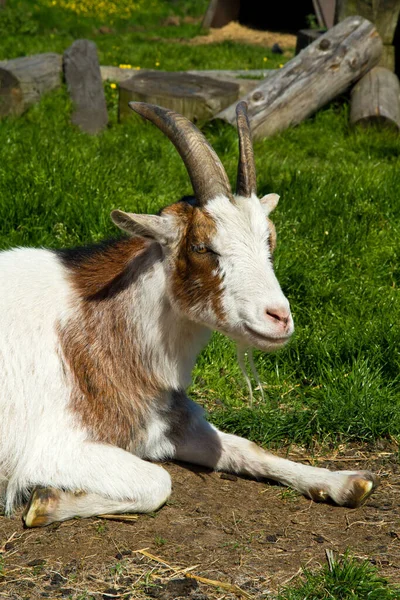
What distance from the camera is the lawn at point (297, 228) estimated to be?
4.50 metres

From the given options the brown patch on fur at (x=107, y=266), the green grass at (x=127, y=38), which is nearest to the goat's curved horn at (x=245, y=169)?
the brown patch on fur at (x=107, y=266)

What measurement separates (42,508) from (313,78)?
21.3 feet

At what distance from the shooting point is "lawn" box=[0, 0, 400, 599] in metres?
4.50

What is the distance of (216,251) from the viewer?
3455 millimetres

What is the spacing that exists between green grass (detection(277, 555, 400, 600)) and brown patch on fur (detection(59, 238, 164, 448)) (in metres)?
1.03

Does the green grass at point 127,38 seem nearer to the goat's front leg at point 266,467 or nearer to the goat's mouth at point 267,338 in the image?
the goat's front leg at point 266,467

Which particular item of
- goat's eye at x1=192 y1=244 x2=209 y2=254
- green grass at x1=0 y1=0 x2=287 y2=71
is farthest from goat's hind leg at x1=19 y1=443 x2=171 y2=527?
green grass at x1=0 y1=0 x2=287 y2=71

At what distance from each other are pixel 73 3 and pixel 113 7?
2.99 feet

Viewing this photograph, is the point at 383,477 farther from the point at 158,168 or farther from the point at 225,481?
the point at 158,168

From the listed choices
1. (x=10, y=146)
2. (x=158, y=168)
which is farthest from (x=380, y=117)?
(x=10, y=146)

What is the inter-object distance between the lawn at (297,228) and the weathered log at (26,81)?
0.43 ft

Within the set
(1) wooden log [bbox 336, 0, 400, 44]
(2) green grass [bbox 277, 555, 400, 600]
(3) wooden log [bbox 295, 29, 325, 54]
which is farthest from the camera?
(3) wooden log [bbox 295, 29, 325, 54]

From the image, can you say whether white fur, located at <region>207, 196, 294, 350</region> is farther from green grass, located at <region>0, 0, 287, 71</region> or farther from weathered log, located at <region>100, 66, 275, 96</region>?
green grass, located at <region>0, 0, 287, 71</region>

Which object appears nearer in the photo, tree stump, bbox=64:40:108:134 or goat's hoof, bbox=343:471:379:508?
goat's hoof, bbox=343:471:379:508
